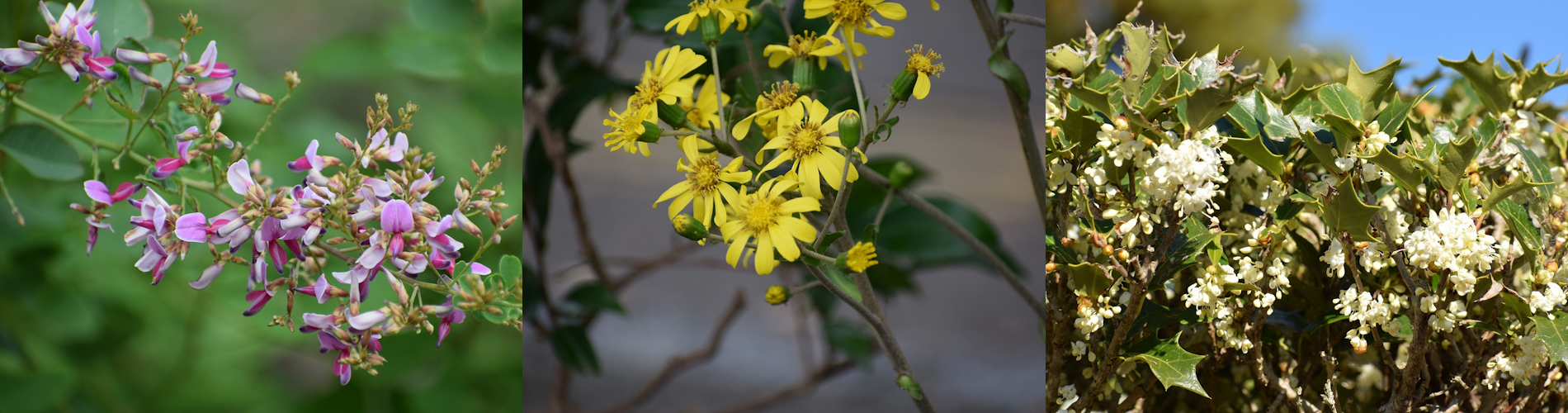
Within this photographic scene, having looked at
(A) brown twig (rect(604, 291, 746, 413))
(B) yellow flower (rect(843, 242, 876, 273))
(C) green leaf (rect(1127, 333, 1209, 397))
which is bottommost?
(A) brown twig (rect(604, 291, 746, 413))

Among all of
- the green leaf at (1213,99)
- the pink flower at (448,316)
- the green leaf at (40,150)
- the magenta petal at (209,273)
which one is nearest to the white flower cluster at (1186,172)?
the green leaf at (1213,99)

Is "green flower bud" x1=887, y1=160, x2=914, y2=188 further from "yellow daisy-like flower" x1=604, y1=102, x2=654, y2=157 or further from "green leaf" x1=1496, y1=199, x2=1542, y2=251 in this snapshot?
"green leaf" x1=1496, y1=199, x2=1542, y2=251

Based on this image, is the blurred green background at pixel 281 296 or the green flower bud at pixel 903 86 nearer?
the green flower bud at pixel 903 86

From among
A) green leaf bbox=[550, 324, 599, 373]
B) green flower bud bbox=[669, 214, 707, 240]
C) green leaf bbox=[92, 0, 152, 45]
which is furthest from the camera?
green leaf bbox=[550, 324, 599, 373]

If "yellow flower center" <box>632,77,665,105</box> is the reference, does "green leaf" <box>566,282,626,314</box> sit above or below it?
below

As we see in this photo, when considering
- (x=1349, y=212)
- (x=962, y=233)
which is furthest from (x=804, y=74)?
(x=1349, y=212)

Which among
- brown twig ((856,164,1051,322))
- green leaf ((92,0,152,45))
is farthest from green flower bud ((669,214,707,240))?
green leaf ((92,0,152,45))

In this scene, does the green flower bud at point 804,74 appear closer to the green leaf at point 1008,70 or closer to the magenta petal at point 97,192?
the green leaf at point 1008,70
